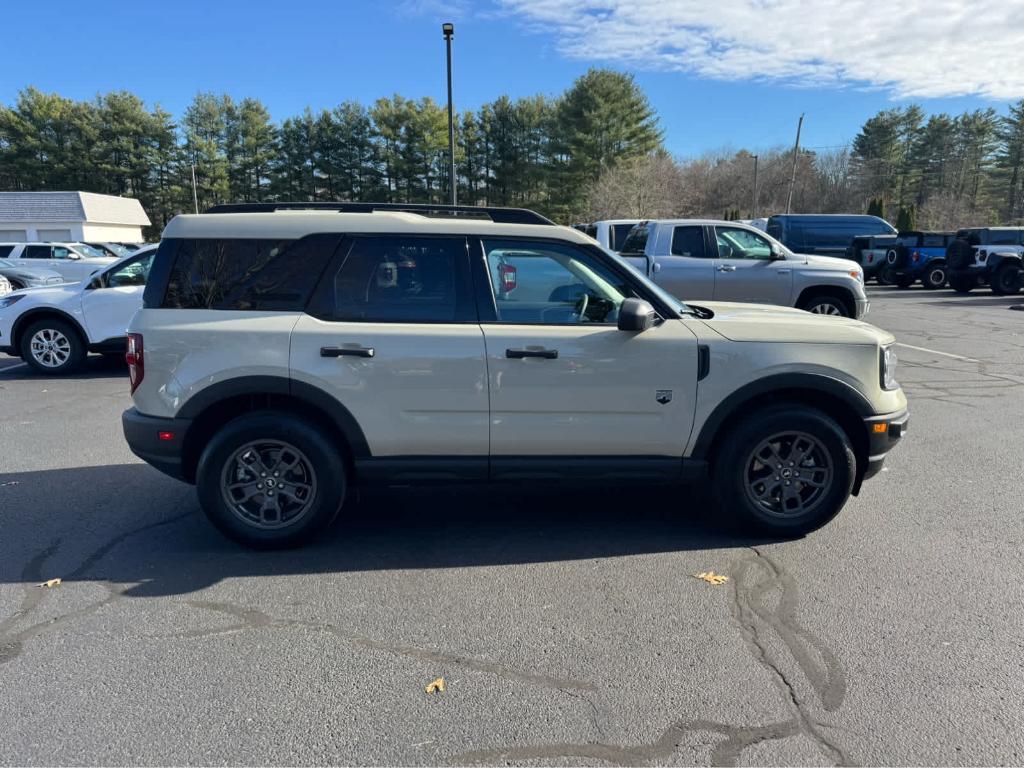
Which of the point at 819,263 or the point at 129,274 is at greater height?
the point at 819,263

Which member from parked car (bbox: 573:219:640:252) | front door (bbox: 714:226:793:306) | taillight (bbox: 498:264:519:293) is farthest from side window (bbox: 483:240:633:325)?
parked car (bbox: 573:219:640:252)

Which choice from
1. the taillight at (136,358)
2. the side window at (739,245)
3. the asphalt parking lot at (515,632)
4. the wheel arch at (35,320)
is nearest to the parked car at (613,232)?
the side window at (739,245)

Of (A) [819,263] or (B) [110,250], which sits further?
(B) [110,250]

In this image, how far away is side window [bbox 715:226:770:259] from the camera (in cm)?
1120

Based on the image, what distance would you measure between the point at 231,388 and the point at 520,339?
167cm

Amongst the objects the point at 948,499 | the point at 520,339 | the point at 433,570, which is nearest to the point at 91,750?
the point at 433,570

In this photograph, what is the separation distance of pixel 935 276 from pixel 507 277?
26.2 meters

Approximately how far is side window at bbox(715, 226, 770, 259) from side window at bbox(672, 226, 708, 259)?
10.6 inches

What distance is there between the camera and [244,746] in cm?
245

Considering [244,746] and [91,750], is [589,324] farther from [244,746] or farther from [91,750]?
[91,750]

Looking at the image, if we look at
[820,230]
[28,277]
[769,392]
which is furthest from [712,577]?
[820,230]

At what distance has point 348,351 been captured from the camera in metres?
3.83

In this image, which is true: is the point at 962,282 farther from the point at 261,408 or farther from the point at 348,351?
the point at 261,408

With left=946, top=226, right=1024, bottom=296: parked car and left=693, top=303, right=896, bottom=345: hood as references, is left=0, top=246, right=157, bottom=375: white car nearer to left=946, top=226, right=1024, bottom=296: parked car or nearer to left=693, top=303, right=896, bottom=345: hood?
left=693, top=303, right=896, bottom=345: hood
